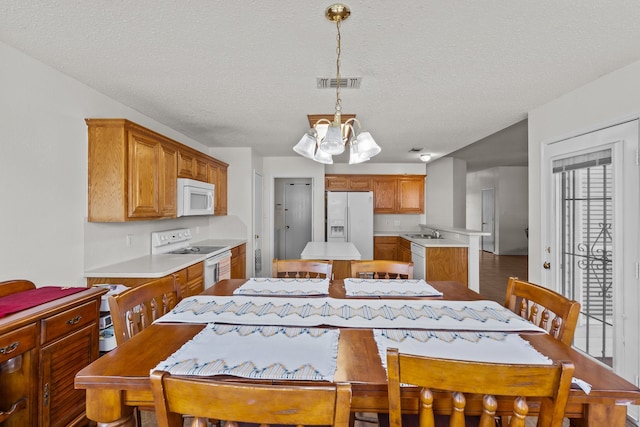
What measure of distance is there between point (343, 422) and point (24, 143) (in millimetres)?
2425

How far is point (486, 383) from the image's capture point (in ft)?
2.27

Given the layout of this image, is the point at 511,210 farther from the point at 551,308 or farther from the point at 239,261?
the point at 551,308

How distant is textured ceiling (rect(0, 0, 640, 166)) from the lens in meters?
1.43

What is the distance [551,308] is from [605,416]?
55 cm

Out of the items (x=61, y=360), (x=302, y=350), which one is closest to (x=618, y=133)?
(x=302, y=350)

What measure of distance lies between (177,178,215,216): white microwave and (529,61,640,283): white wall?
3.45 metres

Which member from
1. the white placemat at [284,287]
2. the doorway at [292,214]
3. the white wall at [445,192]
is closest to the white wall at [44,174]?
the white placemat at [284,287]

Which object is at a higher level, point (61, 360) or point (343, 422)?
point (343, 422)

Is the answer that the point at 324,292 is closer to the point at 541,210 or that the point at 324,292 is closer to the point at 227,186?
the point at 541,210

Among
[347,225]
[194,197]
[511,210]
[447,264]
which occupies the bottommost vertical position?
[447,264]

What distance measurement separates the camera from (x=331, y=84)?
7.45 ft

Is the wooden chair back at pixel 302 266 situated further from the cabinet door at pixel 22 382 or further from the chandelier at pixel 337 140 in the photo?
the cabinet door at pixel 22 382

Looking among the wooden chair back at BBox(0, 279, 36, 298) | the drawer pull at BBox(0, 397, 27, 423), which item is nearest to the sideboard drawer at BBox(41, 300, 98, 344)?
the drawer pull at BBox(0, 397, 27, 423)

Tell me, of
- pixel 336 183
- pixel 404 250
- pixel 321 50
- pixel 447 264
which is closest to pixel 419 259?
pixel 447 264
